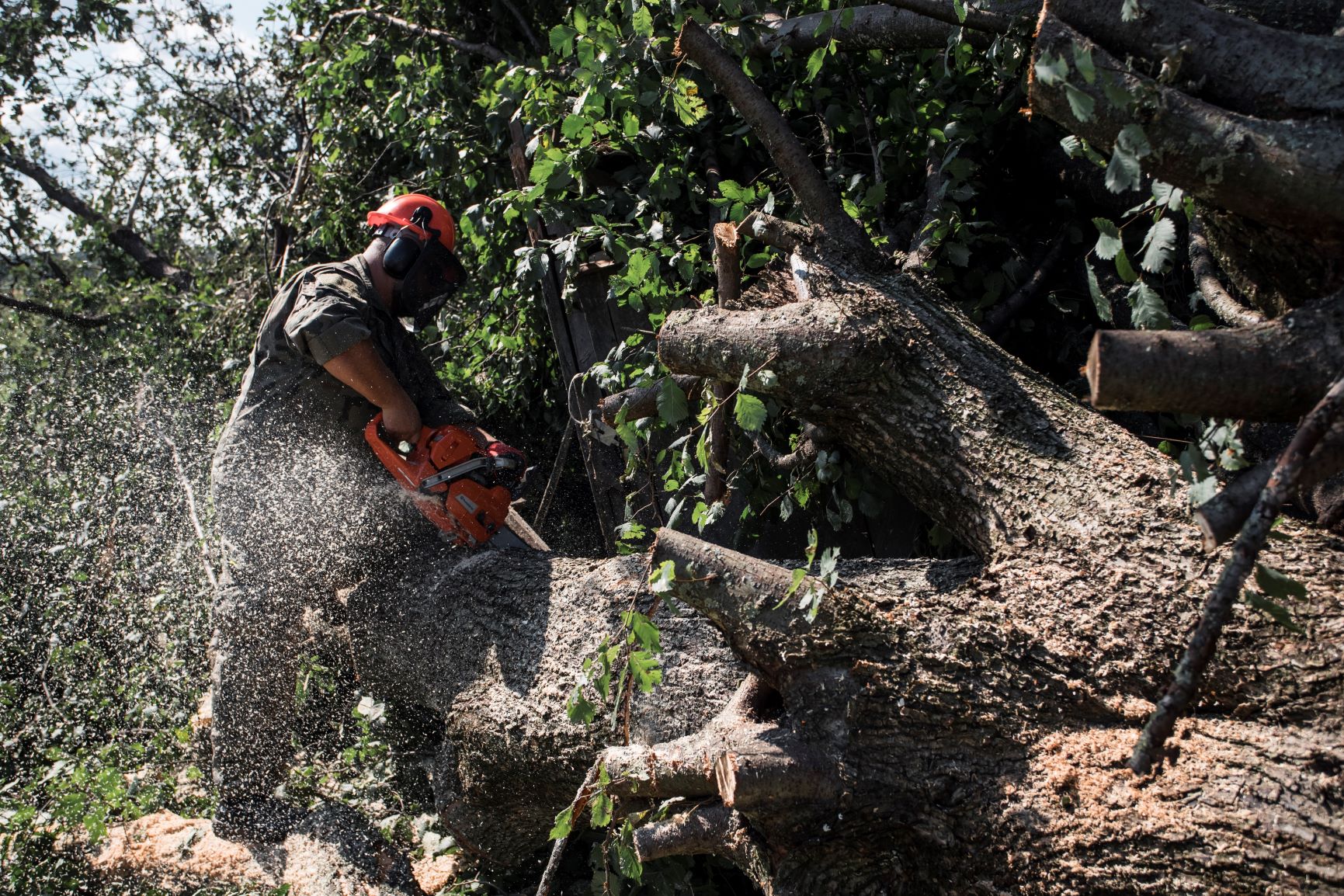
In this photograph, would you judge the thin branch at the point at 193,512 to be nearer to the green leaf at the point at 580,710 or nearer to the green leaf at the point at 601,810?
the green leaf at the point at 580,710

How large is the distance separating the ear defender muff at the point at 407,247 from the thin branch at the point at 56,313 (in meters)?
3.66

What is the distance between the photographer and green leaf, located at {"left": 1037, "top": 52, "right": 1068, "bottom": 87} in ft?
5.18

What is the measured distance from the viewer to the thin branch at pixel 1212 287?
1938 millimetres

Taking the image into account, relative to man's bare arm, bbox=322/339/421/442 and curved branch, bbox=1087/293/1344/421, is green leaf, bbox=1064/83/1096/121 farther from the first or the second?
man's bare arm, bbox=322/339/421/442

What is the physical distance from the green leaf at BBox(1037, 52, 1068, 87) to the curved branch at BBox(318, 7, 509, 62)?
3.28m

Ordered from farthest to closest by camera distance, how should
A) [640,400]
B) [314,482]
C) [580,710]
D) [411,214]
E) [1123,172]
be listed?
[411,214] < [314,482] < [640,400] < [580,710] < [1123,172]

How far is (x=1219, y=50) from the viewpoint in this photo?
1.68 metres

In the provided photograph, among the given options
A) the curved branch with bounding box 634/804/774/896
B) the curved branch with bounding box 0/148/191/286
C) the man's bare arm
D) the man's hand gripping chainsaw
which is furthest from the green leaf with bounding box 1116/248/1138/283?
the curved branch with bounding box 0/148/191/286

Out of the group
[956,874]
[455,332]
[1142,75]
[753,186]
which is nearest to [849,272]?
[1142,75]

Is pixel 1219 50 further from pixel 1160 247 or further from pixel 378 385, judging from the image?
pixel 378 385

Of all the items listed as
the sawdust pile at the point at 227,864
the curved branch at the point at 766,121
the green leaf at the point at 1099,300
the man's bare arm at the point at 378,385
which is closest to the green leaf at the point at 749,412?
the curved branch at the point at 766,121

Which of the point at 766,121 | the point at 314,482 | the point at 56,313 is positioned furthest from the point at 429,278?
the point at 56,313

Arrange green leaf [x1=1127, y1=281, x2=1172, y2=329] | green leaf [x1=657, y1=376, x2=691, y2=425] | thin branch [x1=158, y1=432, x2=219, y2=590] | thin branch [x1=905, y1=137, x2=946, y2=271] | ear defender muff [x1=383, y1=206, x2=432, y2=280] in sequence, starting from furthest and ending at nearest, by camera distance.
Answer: thin branch [x1=158, y1=432, x2=219, y2=590], ear defender muff [x1=383, y1=206, x2=432, y2=280], thin branch [x1=905, y1=137, x2=946, y2=271], green leaf [x1=657, y1=376, x2=691, y2=425], green leaf [x1=1127, y1=281, x2=1172, y2=329]

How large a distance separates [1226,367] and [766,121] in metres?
1.55
